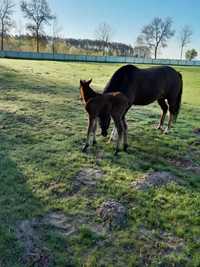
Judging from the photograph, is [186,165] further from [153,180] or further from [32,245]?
[32,245]

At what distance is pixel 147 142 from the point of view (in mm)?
5715

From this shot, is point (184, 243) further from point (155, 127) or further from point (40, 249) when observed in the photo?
point (155, 127)

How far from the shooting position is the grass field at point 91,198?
2.72 metres

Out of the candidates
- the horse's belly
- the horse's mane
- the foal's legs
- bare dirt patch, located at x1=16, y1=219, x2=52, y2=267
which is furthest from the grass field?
the horse's mane

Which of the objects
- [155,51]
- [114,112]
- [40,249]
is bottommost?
[40,249]

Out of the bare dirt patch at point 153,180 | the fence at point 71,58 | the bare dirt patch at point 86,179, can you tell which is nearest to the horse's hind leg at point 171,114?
the bare dirt patch at point 153,180

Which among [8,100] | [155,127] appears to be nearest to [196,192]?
[155,127]

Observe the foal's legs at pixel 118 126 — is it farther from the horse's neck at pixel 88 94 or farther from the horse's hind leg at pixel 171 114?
the horse's hind leg at pixel 171 114

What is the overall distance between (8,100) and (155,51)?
57014 millimetres

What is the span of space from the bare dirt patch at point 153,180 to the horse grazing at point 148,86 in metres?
1.45

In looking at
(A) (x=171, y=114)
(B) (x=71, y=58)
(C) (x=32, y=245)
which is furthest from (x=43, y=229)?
(B) (x=71, y=58)

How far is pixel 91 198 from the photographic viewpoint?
3.59 metres

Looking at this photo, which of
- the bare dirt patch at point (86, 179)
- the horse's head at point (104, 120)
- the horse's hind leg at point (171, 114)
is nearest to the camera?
the bare dirt patch at point (86, 179)

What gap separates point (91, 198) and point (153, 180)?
101cm
